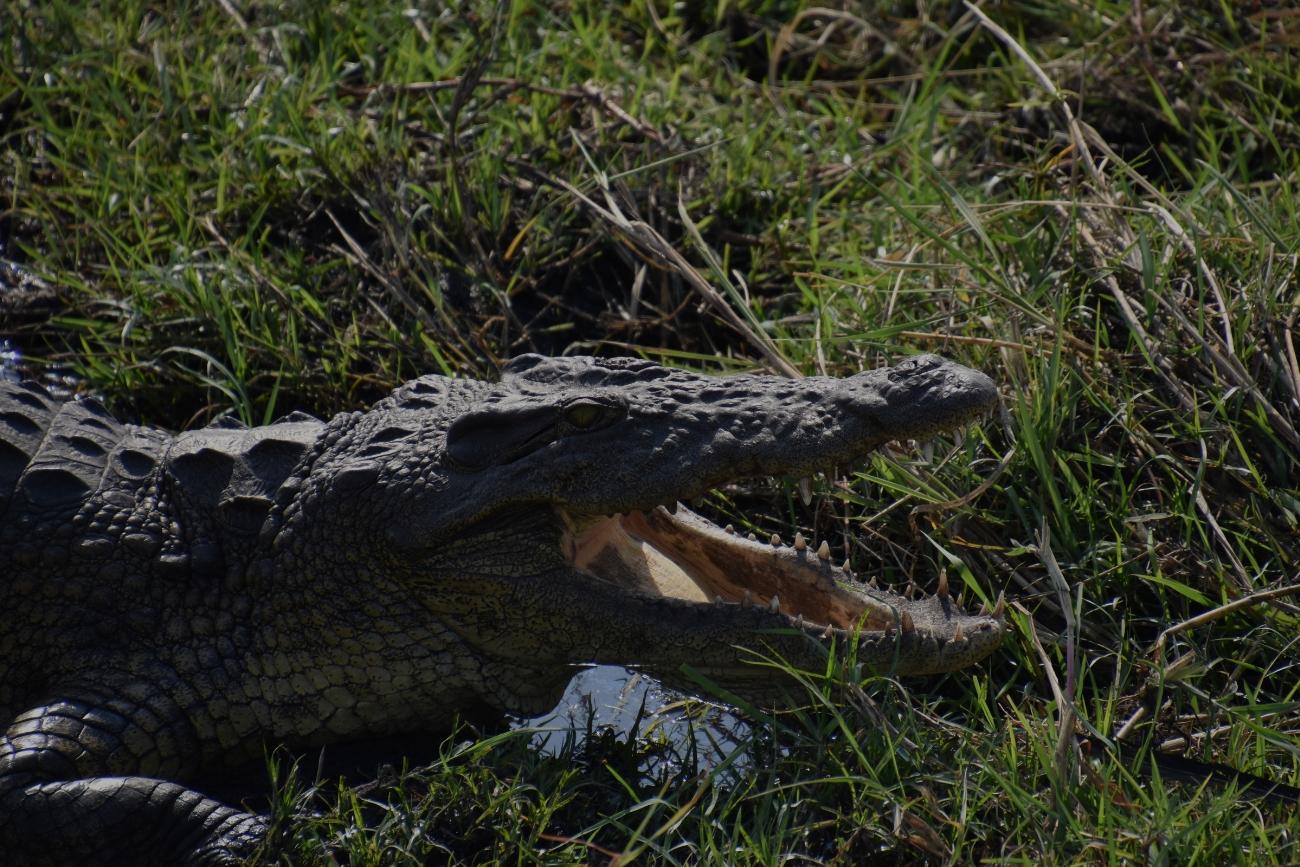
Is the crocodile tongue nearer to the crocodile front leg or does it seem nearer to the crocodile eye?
the crocodile eye

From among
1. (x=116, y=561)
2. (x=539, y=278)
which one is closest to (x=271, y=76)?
(x=539, y=278)

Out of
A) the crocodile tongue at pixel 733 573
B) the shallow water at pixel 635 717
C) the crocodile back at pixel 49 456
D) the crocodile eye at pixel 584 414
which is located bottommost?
the shallow water at pixel 635 717

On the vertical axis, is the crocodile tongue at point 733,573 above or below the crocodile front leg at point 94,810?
above

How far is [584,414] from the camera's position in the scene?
3.30 meters

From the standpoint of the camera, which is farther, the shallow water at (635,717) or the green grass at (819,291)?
the shallow water at (635,717)

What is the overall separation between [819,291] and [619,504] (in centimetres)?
180

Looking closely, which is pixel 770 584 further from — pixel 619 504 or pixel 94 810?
pixel 94 810

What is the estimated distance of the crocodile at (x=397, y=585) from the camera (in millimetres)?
3201

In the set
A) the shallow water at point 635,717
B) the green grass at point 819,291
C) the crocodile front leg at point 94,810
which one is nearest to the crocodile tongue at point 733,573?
the green grass at point 819,291

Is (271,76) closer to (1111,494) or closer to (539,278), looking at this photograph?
(539,278)

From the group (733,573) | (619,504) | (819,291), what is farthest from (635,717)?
(819,291)

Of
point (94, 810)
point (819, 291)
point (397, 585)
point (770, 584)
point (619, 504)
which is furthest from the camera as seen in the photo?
point (819, 291)

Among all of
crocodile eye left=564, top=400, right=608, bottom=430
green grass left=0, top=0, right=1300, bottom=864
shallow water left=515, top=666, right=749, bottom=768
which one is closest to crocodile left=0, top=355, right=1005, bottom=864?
crocodile eye left=564, top=400, right=608, bottom=430

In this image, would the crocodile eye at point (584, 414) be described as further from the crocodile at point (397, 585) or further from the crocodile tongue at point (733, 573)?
the crocodile tongue at point (733, 573)
